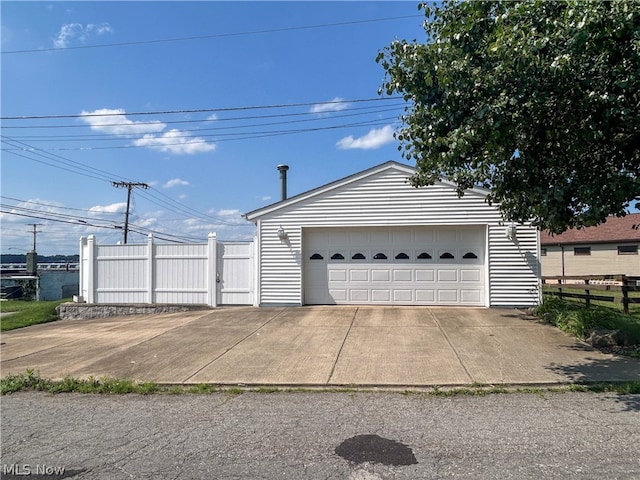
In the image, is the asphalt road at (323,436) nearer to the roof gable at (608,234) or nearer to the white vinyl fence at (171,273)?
the white vinyl fence at (171,273)

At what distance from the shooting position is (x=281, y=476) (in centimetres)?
327

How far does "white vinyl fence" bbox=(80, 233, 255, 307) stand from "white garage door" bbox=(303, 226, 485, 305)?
206 cm

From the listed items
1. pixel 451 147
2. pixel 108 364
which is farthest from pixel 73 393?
pixel 451 147

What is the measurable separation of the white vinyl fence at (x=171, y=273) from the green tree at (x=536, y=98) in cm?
Result: 835

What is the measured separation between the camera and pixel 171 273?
505 inches

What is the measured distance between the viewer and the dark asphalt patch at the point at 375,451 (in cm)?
350

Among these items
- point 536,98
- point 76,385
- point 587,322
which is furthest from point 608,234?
point 76,385

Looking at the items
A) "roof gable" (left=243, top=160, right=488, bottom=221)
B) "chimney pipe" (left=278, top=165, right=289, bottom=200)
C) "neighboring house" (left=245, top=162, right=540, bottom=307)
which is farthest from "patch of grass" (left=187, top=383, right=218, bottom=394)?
"chimney pipe" (left=278, top=165, right=289, bottom=200)

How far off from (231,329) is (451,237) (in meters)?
6.44

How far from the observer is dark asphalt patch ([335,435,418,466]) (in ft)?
11.5

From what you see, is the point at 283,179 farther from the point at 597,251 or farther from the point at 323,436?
the point at 597,251

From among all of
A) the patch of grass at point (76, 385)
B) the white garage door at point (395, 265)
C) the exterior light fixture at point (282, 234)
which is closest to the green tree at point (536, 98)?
the patch of grass at point (76, 385)

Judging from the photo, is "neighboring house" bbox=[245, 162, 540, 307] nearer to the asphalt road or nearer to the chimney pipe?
the chimney pipe

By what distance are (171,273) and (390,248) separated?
6580mm
